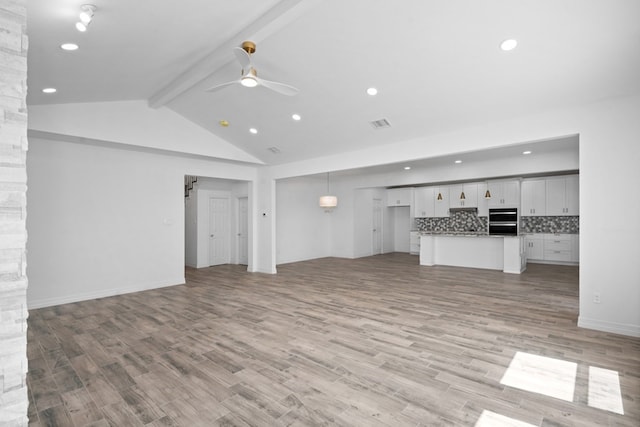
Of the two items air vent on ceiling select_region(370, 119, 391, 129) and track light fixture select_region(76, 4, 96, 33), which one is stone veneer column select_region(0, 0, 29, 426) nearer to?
track light fixture select_region(76, 4, 96, 33)

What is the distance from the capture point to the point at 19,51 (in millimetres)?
1789

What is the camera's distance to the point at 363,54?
3.79 m

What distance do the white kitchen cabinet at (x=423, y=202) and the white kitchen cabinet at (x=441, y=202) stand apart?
0.32ft

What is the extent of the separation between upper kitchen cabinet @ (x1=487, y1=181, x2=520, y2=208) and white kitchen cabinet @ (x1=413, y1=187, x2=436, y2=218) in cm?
176

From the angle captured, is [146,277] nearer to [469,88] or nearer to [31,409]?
[31,409]

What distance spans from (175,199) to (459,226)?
337 inches

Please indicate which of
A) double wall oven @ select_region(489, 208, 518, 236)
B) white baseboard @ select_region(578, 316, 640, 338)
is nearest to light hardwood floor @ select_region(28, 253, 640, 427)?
white baseboard @ select_region(578, 316, 640, 338)

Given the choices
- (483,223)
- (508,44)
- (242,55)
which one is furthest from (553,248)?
(242,55)

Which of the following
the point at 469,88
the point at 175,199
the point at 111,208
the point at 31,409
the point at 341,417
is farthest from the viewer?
the point at 175,199

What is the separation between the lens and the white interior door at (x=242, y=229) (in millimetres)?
9703

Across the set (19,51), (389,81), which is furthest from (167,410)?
(389,81)

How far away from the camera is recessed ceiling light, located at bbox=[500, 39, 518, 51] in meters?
3.19

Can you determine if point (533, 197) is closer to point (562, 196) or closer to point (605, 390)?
point (562, 196)

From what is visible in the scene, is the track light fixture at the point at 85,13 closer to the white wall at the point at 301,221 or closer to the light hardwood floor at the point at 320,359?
the light hardwood floor at the point at 320,359
